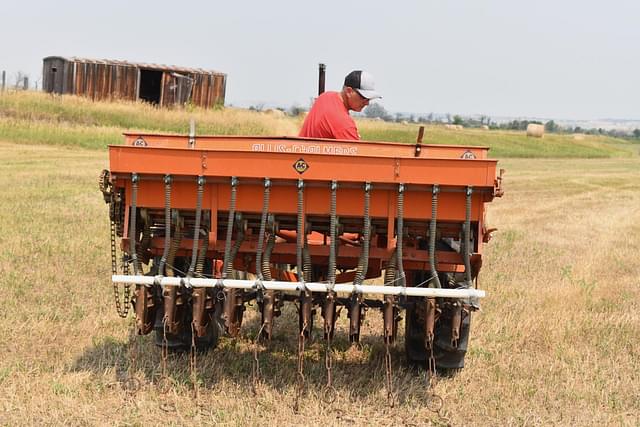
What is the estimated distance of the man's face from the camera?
5734mm

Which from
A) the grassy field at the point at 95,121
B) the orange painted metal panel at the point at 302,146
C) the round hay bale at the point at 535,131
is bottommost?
the orange painted metal panel at the point at 302,146

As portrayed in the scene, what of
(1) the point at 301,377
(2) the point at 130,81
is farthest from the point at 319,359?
(2) the point at 130,81

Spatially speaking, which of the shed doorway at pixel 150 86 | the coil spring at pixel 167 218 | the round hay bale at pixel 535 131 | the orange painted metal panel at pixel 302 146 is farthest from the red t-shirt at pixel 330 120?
the round hay bale at pixel 535 131

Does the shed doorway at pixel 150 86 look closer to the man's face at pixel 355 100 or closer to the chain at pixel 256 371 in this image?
the man's face at pixel 355 100

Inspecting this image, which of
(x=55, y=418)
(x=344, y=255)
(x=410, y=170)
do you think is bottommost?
(x=55, y=418)

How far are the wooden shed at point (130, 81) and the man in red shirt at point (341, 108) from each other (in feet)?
112

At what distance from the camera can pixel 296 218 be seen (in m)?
5.09

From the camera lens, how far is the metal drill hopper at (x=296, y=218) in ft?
15.8

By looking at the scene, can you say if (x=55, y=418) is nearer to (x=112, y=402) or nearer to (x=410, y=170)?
(x=112, y=402)

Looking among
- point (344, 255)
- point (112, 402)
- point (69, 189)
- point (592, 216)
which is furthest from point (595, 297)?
point (69, 189)

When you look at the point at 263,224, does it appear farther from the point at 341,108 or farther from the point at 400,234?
the point at 341,108

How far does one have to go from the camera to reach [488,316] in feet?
23.9

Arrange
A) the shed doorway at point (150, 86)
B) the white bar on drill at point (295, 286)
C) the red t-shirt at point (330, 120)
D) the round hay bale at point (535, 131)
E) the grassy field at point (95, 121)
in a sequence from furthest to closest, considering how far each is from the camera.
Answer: the round hay bale at point (535, 131), the shed doorway at point (150, 86), the grassy field at point (95, 121), the red t-shirt at point (330, 120), the white bar on drill at point (295, 286)

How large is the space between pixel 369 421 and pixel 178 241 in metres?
1.63
